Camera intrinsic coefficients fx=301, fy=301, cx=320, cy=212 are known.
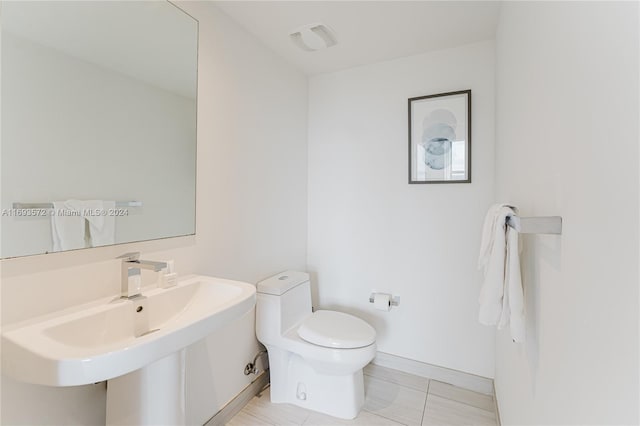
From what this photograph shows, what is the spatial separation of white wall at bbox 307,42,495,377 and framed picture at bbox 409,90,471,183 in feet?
0.16

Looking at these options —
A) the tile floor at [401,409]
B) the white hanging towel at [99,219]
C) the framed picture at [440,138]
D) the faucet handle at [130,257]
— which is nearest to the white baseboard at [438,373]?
the tile floor at [401,409]

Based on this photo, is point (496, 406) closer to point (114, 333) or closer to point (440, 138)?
point (440, 138)

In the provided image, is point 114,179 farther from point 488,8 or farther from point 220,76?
point 488,8

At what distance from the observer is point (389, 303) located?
211 centimetres

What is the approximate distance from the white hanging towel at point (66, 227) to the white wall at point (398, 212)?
5.21ft

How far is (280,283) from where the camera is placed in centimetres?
185

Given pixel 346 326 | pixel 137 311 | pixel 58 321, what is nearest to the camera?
pixel 58 321

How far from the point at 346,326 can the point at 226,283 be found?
0.81 m

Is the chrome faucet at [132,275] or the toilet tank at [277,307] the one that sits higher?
the chrome faucet at [132,275]

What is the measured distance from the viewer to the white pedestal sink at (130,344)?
0.74 m

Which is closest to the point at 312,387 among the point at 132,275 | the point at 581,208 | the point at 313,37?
the point at 132,275

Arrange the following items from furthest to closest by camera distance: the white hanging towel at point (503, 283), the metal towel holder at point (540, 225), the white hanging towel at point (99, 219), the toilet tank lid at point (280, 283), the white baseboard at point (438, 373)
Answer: the white baseboard at point (438, 373) → the toilet tank lid at point (280, 283) → the white hanging towel at point (99, 219) → the white hanging towel at point (503, 283) → the metal towel holder at point (540, 225)

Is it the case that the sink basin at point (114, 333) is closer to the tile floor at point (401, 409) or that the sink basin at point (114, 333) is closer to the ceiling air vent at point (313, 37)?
the tile floor at point (401, 409)

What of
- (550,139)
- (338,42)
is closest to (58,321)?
(550,139)
